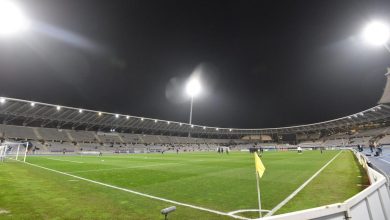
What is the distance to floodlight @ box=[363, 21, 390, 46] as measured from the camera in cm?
1880

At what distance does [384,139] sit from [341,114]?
1142 inches

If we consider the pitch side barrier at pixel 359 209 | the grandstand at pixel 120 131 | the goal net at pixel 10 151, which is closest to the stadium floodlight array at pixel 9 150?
the goal net at pixel 10 151

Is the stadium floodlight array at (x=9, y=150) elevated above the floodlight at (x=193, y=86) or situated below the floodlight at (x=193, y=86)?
below

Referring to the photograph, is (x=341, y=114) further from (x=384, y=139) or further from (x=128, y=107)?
(x=128, y=107)

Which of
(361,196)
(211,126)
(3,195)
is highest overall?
(211,126)

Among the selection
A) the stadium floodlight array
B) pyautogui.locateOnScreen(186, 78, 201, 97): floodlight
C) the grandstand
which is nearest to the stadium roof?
the grandstand

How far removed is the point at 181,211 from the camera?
6949 mm

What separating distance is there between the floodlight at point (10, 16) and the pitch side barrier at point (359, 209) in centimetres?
3679

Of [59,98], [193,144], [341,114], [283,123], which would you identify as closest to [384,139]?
[341,114]

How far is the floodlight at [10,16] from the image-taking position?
27.2 metres

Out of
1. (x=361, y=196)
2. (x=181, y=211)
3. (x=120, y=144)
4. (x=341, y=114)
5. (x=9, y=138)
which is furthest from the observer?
(x=341, y=114)

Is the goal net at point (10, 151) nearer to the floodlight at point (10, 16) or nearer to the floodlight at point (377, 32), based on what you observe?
the floodlight at point (10, 16)

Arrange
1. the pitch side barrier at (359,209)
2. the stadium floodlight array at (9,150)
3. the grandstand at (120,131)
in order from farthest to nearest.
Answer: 1. the grandstand at (120,131)
2. the stadium floodlight array at (9,150)
3. the pitch side barrier at (359,209)

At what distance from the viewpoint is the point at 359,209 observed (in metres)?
3.85
